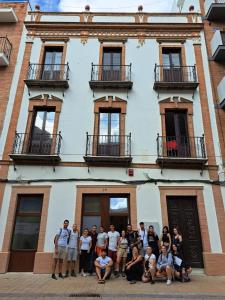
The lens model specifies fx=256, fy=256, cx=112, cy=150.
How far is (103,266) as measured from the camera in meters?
Answer: 7.81

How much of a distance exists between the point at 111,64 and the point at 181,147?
535 centimetres

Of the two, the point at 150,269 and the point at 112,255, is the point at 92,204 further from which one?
the point at 150,269

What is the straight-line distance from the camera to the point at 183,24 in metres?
13.0

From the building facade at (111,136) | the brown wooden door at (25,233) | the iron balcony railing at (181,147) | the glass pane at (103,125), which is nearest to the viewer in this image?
the brown wooden door at (25,233)

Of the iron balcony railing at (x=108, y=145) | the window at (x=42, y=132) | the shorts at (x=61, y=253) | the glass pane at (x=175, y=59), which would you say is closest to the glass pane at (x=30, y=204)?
the window at (x=42, y=132)

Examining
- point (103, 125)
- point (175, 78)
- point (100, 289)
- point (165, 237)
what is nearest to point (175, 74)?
point (175, 78)

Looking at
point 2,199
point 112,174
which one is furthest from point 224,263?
point 2,199

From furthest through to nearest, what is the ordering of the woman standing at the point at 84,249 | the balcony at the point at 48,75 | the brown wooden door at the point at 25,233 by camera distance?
the balcony at the point at 48,75 < the brown wooden door at the point at 25,233 < the woman standing at the point at 84,249

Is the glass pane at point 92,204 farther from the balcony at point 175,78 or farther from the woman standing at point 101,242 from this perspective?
the balcony at point 175,78

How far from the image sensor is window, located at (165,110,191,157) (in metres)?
10.7

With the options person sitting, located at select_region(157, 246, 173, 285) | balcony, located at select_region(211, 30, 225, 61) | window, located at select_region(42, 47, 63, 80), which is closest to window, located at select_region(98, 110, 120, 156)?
window, located at select_region(42, 47, 63, 80)

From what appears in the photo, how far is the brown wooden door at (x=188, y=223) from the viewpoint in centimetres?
945

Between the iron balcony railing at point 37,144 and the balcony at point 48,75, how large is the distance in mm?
2359

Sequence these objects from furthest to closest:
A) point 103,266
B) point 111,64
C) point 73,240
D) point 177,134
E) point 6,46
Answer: point 111,64 < point 6,46 < point 177,134 < point 73,240 < point 103,266
